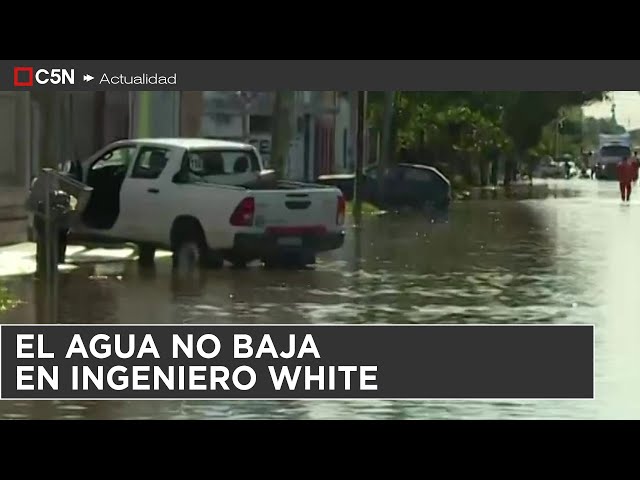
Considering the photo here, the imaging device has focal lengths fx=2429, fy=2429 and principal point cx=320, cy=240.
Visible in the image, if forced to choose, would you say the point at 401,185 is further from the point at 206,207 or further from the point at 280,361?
the point at 280,361

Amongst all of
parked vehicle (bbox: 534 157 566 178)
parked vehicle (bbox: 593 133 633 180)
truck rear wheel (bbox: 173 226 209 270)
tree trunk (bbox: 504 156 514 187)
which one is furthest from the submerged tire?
parked vehicle (bbox: 593 133 633 180)

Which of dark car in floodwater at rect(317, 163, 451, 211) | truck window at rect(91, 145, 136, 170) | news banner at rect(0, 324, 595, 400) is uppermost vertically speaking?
truck window at rect(91, 145, 136, 170)

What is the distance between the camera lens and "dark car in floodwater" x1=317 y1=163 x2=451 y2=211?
1088 centimetres

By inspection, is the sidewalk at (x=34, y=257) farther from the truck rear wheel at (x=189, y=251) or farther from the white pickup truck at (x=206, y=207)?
the truck rear wheel at (x=189, y=251)

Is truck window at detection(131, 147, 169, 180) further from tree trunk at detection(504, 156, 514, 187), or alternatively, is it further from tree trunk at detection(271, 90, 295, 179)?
tree trunk at detection(504, 156, 514, 187)

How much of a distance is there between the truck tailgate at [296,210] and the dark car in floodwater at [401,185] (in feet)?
0.33

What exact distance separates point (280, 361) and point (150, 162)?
3.45 ft

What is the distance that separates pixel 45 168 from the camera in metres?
10.7

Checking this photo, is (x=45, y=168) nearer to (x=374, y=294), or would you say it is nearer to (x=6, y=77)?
(x=6, y=77)

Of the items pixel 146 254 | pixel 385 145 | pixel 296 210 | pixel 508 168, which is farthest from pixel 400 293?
pixel 146 254

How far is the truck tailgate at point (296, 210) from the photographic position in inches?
424

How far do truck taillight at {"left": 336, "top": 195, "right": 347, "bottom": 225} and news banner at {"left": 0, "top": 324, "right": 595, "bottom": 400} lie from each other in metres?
0.52

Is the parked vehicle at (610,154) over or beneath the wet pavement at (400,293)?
over

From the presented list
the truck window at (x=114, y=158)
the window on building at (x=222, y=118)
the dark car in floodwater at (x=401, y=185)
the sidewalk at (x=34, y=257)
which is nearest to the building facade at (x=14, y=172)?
the sidewalk at (x=34, y=257)
